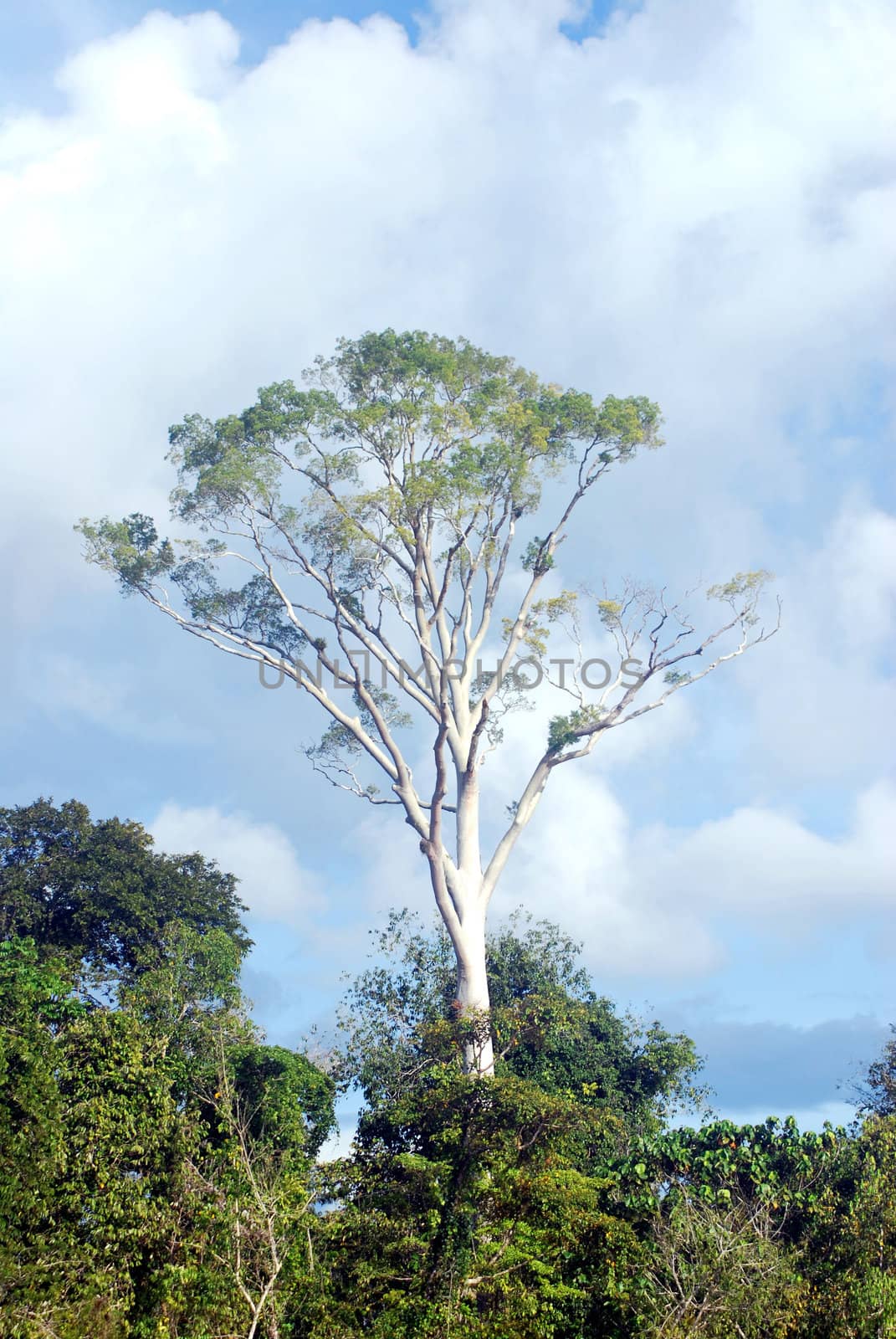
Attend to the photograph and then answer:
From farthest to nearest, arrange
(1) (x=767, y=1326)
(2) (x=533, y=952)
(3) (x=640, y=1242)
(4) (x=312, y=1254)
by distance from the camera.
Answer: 1. (2) (x=533, y=952)
2. (3) (x=640, y=1242)
3. (4) (x=312, y=1254)
4. (1) (x=767, y=1326)

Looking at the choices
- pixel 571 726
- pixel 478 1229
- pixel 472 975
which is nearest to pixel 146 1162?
pixel 478 1229

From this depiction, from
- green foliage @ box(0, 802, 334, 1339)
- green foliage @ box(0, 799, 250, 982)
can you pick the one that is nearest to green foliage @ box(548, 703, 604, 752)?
green foliage @ box(0, 802, 334, 1339)

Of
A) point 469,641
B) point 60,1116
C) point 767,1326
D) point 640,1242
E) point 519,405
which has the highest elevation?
point 519,405

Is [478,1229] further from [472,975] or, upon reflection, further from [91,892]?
[91,892]

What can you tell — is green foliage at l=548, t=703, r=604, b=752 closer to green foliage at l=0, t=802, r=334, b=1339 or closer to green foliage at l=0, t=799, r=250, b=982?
green foliage at l=0, t=802, r=334, b=1339

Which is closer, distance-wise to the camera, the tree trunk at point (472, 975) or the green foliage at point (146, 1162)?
the green foliage at point (146, 1162)

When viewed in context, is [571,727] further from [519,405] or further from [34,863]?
[34,863]

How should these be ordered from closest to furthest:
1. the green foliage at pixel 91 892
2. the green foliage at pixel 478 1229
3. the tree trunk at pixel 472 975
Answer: the green foliage at pixel 478 1229, the tree trunk at pixel 472 975, the green foliage at pixel 91 892

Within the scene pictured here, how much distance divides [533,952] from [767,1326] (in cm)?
1290

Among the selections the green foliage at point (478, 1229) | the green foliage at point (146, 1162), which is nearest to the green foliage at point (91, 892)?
the green foliage at point (146, 1162)

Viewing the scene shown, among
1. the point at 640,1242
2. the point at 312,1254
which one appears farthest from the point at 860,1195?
the point at 312,1254

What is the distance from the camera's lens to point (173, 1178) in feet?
48.5

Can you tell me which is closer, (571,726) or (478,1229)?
(478,1229)

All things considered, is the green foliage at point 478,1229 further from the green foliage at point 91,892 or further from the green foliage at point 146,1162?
the green foliage at point 91,892
